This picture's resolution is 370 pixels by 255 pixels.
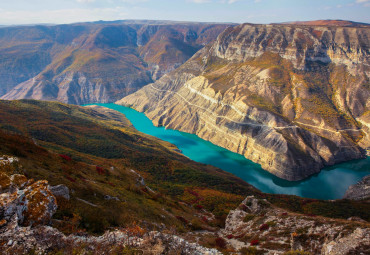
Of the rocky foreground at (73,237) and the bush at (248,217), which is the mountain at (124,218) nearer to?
the rocky foreground at (73,237)

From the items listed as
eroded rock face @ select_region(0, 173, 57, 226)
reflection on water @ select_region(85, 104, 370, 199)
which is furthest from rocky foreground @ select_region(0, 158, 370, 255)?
reflection on water @ select_region(85, 104, 370, 199)

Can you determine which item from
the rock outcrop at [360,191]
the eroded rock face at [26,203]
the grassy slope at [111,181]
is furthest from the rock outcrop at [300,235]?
the rock outcrop at [360,191]

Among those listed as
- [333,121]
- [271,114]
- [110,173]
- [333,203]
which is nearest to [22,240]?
[110,173]

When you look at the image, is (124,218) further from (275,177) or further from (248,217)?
(275,177)

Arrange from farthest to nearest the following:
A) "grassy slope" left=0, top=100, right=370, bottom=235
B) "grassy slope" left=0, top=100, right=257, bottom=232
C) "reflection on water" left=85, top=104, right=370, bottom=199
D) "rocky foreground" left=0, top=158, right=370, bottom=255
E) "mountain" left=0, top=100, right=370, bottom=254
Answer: "reflection on water" left=85, top=104, right=370, bottom=199
"grassy slope" left=0, top=100, right=257, bottom=232
"grassy slope" left=0, top=100, right=370, bottom=235
"mountain" left=0, top=100, right=370, bottom=254
"rocky foreground" left=0, top=158, right=370, bottom=255

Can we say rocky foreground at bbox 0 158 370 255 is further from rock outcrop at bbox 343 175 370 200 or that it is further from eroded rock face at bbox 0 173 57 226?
rock outcrop at bbox 343 175 370 200
